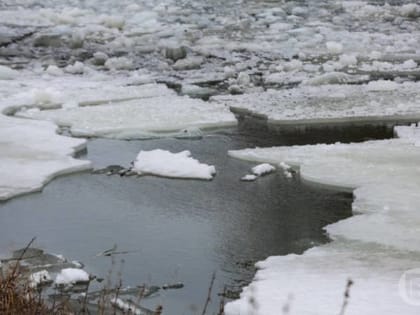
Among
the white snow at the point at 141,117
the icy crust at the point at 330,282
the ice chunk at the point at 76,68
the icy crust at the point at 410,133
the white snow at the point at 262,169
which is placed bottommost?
the ice chunk at the point at 76,68

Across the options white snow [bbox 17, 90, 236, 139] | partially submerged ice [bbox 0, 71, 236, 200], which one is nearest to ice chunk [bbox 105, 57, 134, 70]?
partially submerged ice [bbox 0, 71, 236, 200]

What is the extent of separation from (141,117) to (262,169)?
2.13m

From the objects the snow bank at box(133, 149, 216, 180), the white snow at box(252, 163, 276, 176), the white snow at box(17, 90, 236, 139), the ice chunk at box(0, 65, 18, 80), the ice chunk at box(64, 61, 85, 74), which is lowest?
the ice chunk at box(64, 61, 85, 74)

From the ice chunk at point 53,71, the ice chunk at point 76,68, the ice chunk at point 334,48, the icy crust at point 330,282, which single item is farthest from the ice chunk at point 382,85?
the icy crust at point 330,282

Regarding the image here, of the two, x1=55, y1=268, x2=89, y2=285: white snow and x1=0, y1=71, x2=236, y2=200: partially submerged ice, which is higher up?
x1=55, y1=268, x2=89, y2=285: white snow

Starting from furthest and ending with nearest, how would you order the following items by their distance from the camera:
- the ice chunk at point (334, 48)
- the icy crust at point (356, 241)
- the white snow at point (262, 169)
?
the ice chunk at point (334, 48)
the white snow at point (262, 169)
the icy crust at point (356, 241)

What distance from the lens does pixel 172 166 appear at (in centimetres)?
612

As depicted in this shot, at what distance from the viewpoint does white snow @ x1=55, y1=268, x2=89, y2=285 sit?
4062 mm

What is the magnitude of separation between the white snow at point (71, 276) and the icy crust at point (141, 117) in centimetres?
316

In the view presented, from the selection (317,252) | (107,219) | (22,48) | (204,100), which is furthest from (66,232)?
(22,48)

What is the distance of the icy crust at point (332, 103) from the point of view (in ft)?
25.4

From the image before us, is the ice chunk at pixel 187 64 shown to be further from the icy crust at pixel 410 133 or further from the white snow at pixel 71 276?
the white snow at pixel 71 276

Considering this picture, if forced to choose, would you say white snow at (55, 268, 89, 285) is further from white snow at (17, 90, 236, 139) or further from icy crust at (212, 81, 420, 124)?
icy crust at (212, 81, 420, 124)

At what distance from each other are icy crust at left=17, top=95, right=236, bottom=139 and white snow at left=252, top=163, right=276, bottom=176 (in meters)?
1.41
